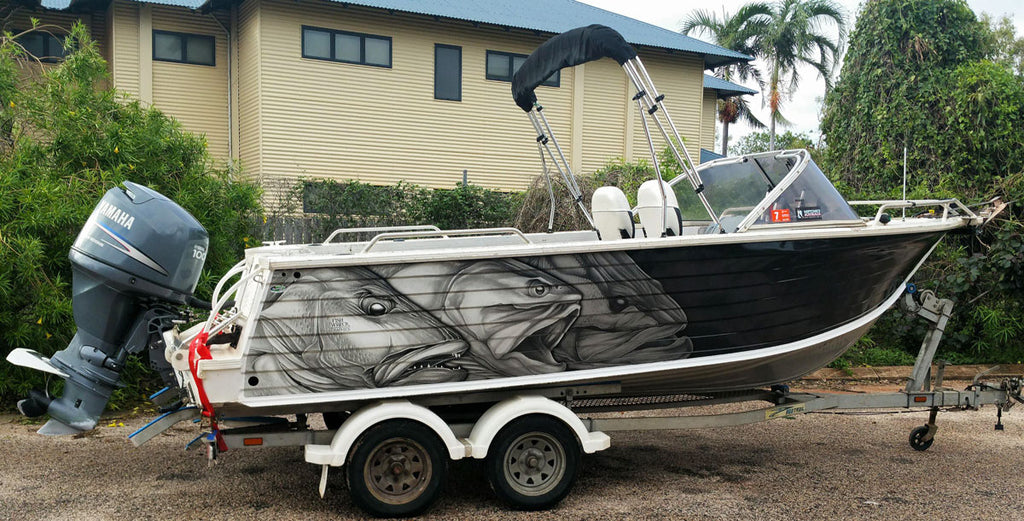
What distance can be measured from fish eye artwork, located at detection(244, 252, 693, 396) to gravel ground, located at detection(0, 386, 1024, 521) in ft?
2.91

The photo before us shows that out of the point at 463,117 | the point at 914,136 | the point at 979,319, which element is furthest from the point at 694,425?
the point at 463,117

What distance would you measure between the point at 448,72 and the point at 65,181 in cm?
1113

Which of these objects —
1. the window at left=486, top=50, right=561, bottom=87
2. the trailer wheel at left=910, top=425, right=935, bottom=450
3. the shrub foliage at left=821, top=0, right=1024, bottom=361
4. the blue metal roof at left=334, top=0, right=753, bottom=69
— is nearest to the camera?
the trailer wheel at left=910, top=425, right=935, bottom=450

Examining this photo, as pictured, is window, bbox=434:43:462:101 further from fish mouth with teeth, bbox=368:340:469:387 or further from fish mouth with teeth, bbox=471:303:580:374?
fish mouth with teeth, bbox=368:340:469:387

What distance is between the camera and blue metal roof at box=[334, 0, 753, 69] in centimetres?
1722

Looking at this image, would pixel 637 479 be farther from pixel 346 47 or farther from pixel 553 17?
pixel 553 17

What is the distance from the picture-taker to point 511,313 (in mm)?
5066

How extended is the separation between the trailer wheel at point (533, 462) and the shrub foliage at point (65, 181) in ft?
14.4

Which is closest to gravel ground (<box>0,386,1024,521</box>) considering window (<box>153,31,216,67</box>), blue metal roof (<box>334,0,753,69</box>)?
window (<box>153,31,216,67</box>)

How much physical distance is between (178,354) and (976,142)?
35.6 feet

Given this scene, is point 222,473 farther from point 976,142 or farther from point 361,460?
point 976,142

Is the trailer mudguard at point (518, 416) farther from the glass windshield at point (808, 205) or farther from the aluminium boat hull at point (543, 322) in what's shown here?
the glass windshield at point (808, 205)

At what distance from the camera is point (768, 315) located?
5.50 metres

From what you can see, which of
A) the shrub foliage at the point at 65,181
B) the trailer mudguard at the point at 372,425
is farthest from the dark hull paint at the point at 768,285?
the shrub foliage at the point at 65,181
